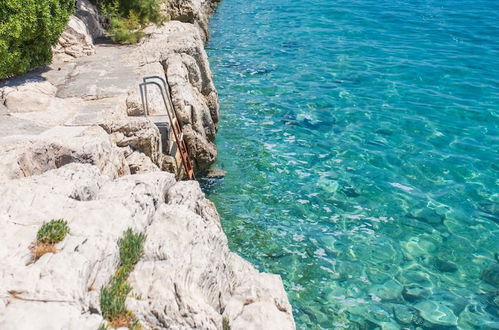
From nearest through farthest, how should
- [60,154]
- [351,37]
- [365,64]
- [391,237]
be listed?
[60,154] → [391,237] → [365,64] → [351,37]

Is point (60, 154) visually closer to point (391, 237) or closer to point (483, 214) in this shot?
point (391, 237)

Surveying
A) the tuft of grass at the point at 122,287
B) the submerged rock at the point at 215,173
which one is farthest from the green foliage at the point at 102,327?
the submerged rock at the point at 215,173

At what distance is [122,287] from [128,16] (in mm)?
12685

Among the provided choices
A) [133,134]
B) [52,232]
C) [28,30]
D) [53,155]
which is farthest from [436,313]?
[28,30]

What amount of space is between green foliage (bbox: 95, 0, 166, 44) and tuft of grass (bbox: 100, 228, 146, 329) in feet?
33.9

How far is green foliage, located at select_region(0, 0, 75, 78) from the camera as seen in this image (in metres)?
10.3

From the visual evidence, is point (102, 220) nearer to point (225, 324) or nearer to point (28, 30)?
point (225, 324)

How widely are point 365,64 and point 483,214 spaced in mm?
11083

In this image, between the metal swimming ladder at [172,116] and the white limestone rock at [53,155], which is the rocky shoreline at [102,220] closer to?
the white limestone rock at [53,155]

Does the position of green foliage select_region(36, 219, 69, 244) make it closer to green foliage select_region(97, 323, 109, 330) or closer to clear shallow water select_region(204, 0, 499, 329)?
green foliage select_region(97, 323, 109, 330)

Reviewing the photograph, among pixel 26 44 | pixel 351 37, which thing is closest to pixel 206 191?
pixel 26 44

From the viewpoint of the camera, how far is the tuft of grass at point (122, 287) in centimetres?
516

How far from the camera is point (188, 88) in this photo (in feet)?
40.7

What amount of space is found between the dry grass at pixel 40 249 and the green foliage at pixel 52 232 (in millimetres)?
46
